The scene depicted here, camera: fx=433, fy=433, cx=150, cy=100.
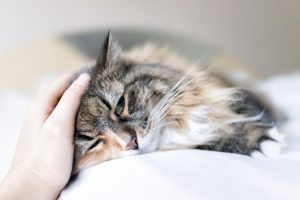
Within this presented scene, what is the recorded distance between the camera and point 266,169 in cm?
86

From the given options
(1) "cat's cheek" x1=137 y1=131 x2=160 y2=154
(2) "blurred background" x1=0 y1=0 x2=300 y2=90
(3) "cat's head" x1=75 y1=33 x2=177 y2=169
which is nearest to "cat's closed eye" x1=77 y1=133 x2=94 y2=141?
(3) "cat's head" x1=75 y1=33 x2=177 y2=169

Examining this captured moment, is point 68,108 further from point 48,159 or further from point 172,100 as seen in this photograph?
point 172,100

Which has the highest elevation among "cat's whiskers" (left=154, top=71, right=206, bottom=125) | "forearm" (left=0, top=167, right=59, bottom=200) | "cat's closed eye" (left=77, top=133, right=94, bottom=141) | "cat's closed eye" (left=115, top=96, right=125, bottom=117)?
"cat's whiskers" (left=154, top=71, right=206, bottom=125)

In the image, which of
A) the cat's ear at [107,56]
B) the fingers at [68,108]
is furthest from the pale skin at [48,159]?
the cat's ear at [107,56]

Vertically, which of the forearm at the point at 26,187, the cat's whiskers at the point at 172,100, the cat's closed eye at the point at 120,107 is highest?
the cat's whiskers at the point at 172,100

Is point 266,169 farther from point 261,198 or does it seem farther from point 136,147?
point 136,147

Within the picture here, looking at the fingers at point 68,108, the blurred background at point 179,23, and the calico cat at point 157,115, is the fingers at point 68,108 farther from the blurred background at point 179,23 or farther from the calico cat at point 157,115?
the blurred background at point 179,23

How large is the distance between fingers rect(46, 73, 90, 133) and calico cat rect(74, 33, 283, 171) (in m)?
0.02

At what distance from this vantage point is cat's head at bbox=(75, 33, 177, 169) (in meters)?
0.92

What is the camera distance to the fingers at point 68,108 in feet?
2.96

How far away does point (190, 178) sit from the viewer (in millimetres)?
776

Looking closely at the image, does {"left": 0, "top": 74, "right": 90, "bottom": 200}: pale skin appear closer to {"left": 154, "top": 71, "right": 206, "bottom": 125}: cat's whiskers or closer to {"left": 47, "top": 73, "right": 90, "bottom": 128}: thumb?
{"left": 47, "top": 73, "right": 90, "bottom": 128}: thumb

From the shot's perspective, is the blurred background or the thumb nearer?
the thumb

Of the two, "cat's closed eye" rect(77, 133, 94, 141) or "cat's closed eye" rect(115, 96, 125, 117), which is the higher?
"cat's closed eye" rect(115, 96, 125, 117)
